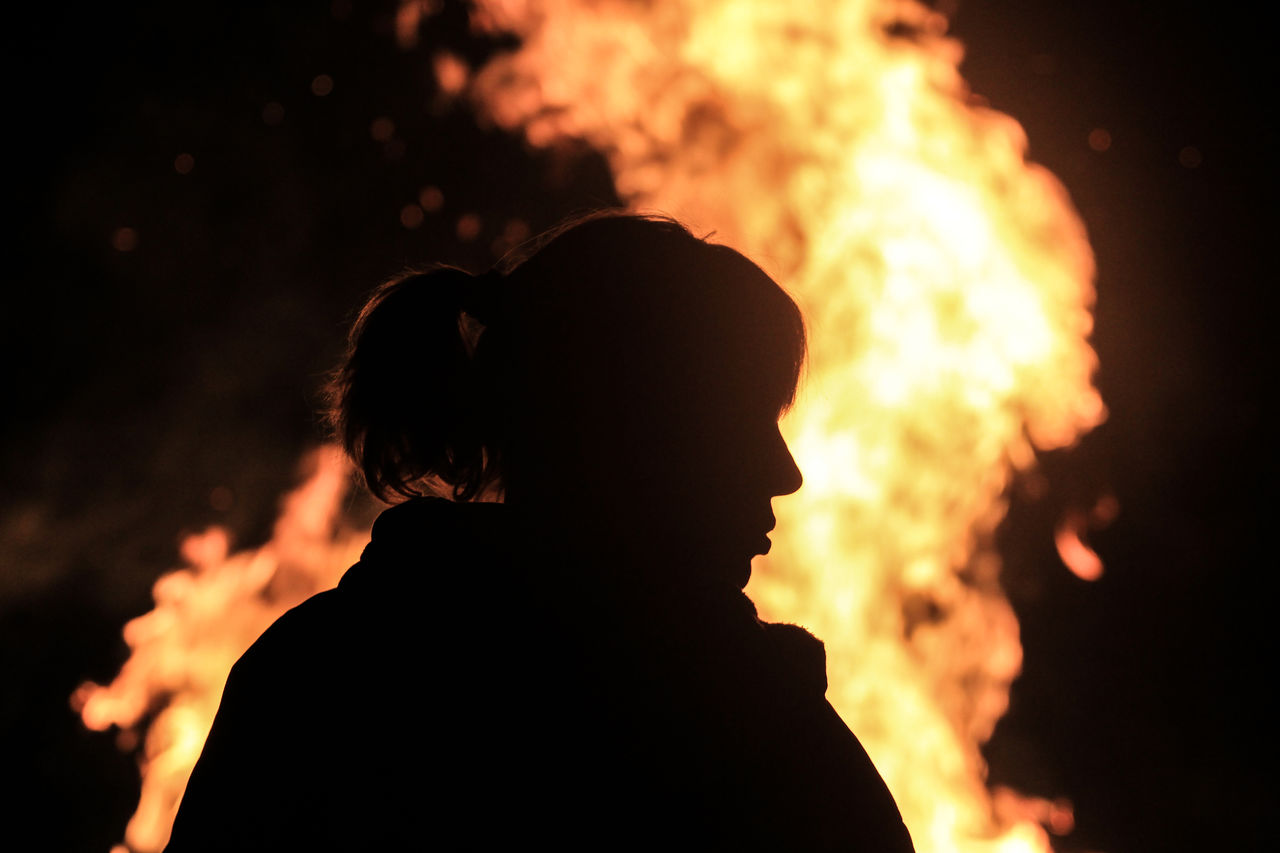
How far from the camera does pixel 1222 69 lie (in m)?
2.25

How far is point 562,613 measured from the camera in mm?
666

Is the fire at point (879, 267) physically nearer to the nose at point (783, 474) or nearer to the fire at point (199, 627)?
the fire at point (199, 627)

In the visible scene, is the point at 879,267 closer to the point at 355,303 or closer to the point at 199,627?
the point at 355,303

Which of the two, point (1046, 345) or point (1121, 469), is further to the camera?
point (1121, 469)

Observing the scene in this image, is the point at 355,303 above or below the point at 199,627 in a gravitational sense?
above

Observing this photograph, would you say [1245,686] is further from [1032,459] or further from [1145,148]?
[1145,148]

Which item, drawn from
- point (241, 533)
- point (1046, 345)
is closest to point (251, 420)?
point (241, 533)

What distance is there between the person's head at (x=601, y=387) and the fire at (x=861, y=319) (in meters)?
1.30

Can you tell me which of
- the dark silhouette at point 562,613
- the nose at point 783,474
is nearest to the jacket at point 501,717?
the dark silhouette at point 562,613

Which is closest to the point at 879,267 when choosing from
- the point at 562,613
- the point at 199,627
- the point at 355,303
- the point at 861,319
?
the point at 861,319

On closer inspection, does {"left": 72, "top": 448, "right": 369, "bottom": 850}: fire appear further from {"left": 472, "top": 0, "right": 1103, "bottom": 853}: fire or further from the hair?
the hair

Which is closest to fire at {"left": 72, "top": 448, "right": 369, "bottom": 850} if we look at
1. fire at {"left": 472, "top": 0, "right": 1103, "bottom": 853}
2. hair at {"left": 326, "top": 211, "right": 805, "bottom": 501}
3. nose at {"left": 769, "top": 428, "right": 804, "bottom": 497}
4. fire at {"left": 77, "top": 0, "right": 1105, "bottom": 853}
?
fire at {"left": 77, "top": 0, "right": 1105, "bottom": 853}

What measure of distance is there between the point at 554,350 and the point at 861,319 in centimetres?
158

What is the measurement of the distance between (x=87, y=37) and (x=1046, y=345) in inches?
105
